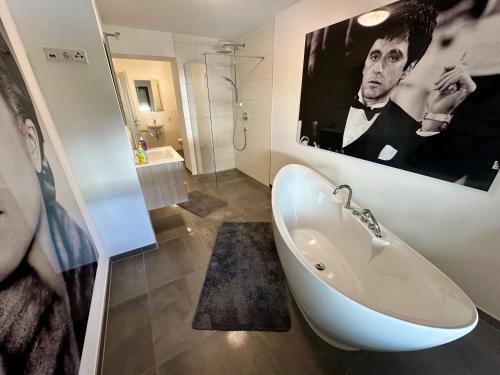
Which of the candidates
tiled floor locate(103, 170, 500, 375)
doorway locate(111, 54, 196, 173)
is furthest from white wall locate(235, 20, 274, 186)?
tiled floor locate(103, 170, 500, 375)

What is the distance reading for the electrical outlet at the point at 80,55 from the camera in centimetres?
127

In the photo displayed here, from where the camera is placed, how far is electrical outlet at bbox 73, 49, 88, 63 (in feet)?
4.15

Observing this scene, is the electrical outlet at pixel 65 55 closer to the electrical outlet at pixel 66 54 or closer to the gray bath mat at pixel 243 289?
the electrical outlet at pixel 66 54

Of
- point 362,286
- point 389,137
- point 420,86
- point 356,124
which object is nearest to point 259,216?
point 362,286

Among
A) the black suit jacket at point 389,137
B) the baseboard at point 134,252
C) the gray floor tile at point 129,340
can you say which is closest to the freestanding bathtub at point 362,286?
the black suit jacket at point 389,137

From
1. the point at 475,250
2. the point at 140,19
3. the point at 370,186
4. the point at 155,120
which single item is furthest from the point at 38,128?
the point at 155,120

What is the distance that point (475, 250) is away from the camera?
1.31 metres

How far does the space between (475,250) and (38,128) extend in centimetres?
279

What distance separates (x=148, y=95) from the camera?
4688 mm

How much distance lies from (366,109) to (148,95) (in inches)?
192

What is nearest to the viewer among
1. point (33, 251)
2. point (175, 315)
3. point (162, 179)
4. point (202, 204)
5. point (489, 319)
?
point (33, 251)

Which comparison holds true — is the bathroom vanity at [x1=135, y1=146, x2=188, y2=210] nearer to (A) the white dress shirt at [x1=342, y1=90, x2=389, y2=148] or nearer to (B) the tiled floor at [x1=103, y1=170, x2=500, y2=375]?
(B) the tiled floor at [x1=103, y1=170, x2=500, y2=375]

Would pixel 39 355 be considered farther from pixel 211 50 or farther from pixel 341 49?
pixel 211 50

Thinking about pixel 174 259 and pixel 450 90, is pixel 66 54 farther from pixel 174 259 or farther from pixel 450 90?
pixel 450 90
